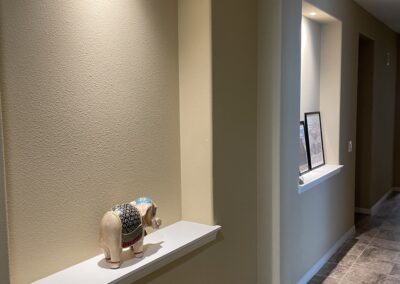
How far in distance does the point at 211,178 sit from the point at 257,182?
52 centimetres

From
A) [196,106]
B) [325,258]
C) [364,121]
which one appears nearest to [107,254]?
[196,106]

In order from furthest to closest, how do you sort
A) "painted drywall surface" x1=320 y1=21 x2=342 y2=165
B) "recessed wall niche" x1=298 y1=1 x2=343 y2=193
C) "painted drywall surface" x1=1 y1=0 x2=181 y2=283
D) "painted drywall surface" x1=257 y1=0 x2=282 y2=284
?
"painted drywall surface" x1=320 y1=21 x2=342 y2=165 → "recessed wall niche" x1=298 y1=1 x2=343 y2=193 → "painted drywall surface" x1=257 y1=0 x2=282 y2=284 → "painted drywall surface" x1=1 y1=0 x2=181 y2=283

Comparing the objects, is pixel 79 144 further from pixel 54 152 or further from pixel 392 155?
pixel 392 155

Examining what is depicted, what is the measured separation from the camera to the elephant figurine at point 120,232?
136 cm

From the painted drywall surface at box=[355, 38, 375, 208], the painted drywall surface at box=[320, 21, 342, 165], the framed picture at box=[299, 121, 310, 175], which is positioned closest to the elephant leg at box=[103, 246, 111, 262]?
the framed picture at box=[299, 121, 310, 175]

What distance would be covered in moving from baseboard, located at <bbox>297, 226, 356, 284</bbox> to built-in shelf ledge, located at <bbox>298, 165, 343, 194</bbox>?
69 cm

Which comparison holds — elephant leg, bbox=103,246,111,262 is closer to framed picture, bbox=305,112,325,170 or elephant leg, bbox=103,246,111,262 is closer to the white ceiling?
framed picture, bbox=305,112,325,170

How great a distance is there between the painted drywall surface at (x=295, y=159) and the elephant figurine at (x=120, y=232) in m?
1.15

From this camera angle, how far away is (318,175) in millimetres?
3229

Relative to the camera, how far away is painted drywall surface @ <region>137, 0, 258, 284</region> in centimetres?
186

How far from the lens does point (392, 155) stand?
20.2 ft

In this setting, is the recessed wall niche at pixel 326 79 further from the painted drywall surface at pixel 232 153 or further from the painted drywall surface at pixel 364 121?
the painted drywall surface at pixel 364 121

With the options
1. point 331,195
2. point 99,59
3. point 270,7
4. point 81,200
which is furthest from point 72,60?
point 331,195

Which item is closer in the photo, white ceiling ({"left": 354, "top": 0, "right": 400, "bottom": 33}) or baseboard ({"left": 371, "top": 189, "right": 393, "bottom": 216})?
white ceiling ({"left": 354, "top": 0, "right": 400, "bottom": 33})
